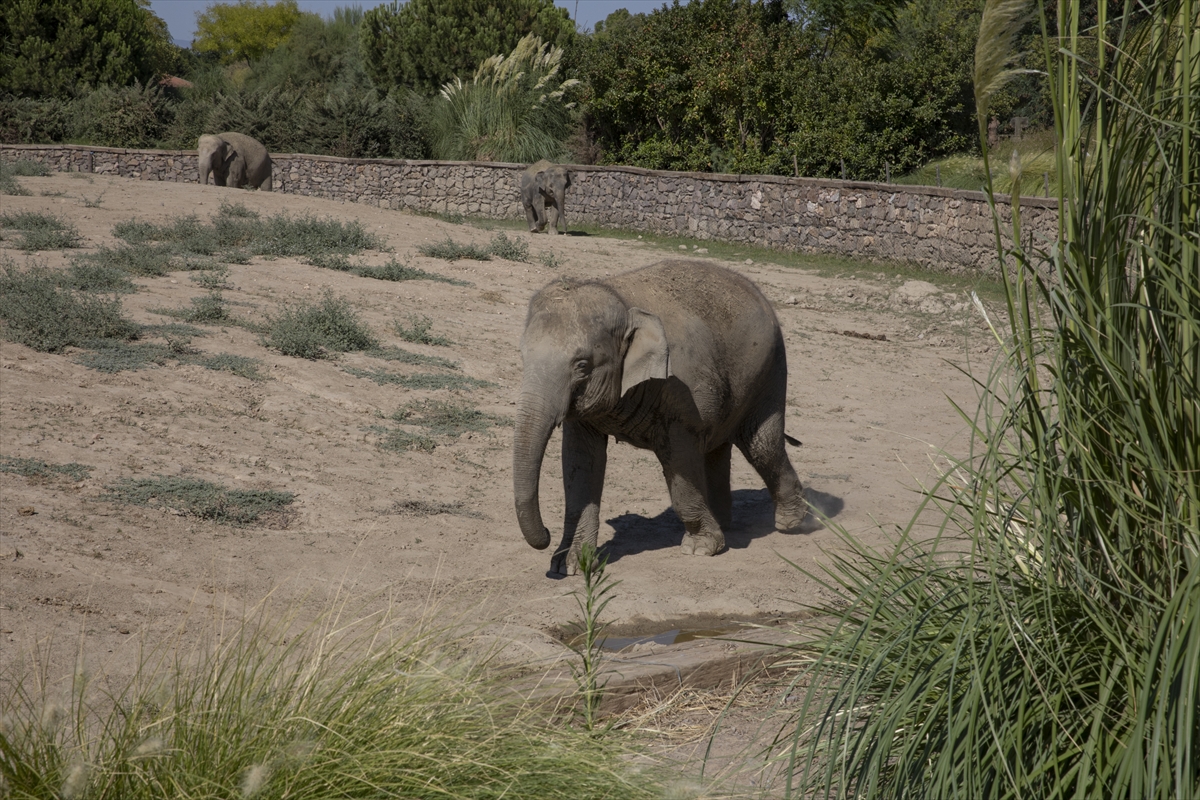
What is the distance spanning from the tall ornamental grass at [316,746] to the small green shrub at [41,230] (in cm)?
1098

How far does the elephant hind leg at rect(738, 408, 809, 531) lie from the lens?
7.17m

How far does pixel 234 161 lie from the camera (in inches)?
938

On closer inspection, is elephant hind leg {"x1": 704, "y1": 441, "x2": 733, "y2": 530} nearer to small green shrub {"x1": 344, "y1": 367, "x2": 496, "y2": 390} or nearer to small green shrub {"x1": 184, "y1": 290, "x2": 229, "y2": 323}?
small green shrub {"x1": 344, "y1": 367, "x2": 496, "y2": 390}

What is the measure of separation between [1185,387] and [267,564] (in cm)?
462

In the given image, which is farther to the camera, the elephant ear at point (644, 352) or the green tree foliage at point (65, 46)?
the green tree foliage at point (65, 46)

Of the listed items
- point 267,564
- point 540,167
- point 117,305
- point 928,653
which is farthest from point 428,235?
point 928,653

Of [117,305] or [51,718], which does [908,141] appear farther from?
[51,718]

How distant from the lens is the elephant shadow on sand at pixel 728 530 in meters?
7.08

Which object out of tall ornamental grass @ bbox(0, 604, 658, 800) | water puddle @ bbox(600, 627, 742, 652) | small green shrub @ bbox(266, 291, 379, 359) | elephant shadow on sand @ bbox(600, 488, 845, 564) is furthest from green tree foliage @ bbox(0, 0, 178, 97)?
tall ornamental grass @ bbox(0, 604, 658, 800)

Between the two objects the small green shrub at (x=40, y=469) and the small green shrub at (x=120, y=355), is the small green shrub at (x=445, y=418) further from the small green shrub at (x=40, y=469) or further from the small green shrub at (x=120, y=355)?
the small green shrub at (x=40, y=469)

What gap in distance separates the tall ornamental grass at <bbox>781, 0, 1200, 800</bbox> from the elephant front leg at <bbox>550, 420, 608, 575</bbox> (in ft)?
11.6

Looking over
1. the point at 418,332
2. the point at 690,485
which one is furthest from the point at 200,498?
the point at 418,332

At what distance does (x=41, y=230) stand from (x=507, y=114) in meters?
16.8

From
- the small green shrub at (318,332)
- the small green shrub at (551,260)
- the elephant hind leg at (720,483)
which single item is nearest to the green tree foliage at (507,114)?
the small green shrub at (551,260)
